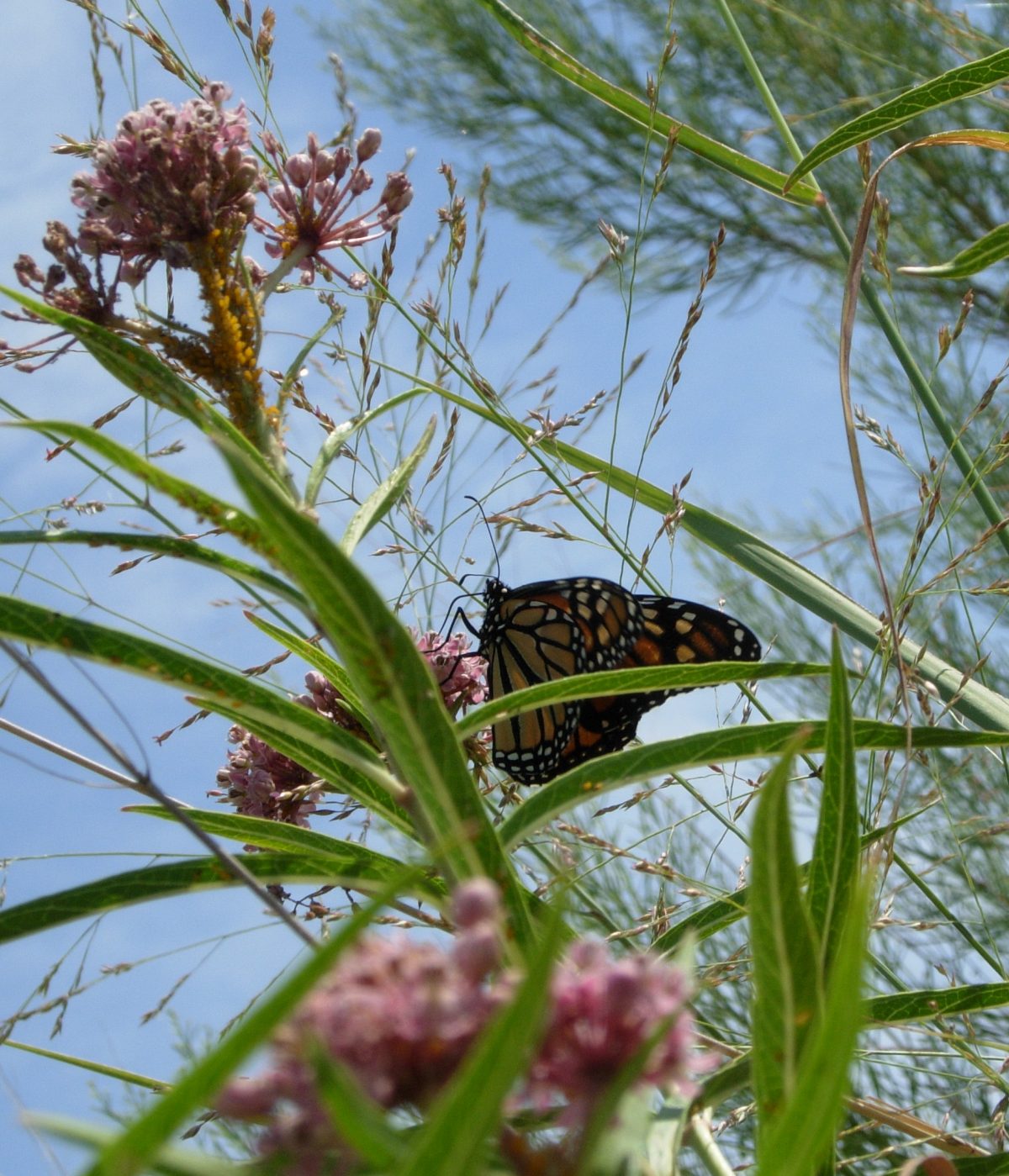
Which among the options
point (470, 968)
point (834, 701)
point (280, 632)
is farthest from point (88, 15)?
point (470, 968)

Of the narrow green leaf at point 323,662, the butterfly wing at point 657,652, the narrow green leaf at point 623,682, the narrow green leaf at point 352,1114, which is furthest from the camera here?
the butterfly wing at point 657,652

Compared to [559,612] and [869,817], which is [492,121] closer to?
→ [559,612]

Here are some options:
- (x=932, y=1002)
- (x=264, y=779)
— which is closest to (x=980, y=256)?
(x=932, y=1002)

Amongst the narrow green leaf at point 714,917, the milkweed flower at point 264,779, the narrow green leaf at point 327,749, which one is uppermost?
the milkweed flower at point 264,779

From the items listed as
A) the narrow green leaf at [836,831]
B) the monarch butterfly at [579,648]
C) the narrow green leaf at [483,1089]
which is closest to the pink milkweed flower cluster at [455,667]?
the monarch butterfly at [579,648]

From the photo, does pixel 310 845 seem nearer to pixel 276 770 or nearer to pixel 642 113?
pixel 276 770

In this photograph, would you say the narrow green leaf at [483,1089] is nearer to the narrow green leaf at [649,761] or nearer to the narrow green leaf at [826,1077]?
the narrow green leaf at [826,1077]

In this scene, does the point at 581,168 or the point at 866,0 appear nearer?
the point at 866,0
